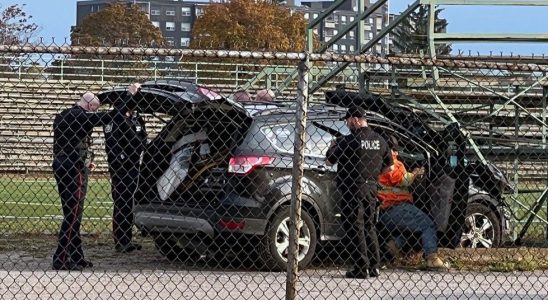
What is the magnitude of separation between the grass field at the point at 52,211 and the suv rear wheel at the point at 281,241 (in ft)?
10.5

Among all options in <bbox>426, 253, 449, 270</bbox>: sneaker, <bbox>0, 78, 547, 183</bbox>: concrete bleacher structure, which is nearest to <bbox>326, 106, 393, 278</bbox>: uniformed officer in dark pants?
<bbox>426, 253, 449, 270</bbox>: sneaker

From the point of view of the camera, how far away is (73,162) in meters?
10.9

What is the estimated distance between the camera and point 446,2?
13.6m

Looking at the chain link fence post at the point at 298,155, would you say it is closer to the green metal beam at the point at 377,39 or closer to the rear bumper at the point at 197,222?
the rear bumper at the point at 197,222

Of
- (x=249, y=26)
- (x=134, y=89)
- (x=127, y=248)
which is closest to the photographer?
(x=134, y=89)

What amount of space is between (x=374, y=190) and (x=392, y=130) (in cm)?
132

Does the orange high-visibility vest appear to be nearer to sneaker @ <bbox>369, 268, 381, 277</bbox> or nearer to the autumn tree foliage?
sneaker @ <bbox>369, 268, 381, 277</bbox>

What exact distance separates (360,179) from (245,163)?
1125 millimetres

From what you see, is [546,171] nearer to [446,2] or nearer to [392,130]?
[446,2]

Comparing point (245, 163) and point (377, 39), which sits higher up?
point (377, 39)

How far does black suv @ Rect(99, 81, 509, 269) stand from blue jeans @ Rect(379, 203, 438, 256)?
12 cm

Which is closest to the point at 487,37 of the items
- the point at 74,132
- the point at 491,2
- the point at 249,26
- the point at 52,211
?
the point at 491,2

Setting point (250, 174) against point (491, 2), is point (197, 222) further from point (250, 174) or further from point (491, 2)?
point (491, 2)

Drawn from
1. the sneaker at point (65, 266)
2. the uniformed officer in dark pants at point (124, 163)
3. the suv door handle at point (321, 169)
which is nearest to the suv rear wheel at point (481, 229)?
the suv door handle at point (321, 169)
